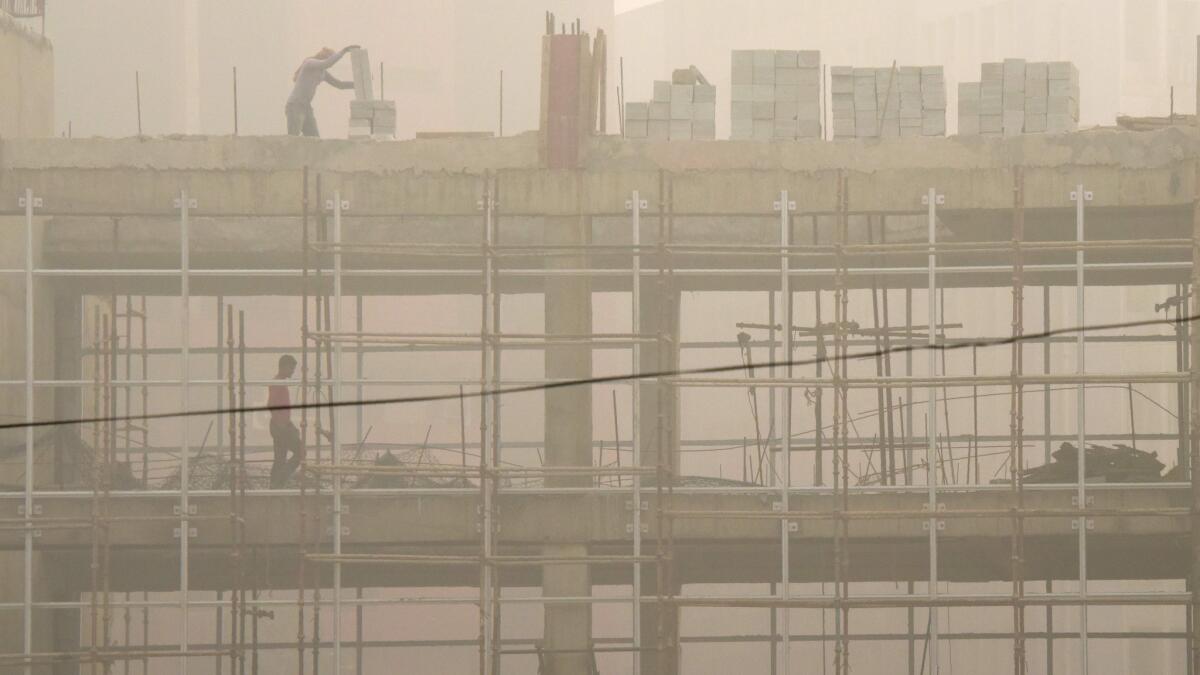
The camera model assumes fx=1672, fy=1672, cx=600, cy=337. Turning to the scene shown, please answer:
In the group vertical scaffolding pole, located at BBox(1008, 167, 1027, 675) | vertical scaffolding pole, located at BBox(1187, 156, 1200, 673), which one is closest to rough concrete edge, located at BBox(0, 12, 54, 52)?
vertical scaffolding pole, located at BBox(1008, 167, 1027, 675)

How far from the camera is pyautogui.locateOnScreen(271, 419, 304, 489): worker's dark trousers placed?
1828 cm

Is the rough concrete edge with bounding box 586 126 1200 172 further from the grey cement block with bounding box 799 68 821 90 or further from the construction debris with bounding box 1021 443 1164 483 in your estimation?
the construction debris with bounding box 1021 443 1164 483

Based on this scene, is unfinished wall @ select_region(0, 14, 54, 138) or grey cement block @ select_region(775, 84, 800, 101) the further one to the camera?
unfinished wall @ select_region(0, 14, 54, 138)

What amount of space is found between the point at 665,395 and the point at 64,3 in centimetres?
3044

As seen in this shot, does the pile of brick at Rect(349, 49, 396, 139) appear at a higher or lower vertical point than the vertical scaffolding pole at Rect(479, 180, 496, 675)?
higher

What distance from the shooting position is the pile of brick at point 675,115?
17266mm

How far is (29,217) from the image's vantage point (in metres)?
15.8

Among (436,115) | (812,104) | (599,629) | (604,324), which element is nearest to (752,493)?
(812,104)

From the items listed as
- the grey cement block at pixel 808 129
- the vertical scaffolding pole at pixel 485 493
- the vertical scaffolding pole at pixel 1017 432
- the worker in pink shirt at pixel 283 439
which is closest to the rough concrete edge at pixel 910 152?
the grey cement block at pixel 808 129

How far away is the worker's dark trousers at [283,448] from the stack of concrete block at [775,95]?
19.2ft

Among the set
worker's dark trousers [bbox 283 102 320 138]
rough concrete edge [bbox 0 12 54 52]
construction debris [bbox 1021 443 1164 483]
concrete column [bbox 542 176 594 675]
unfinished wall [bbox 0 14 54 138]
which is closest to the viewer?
concrete column [bbox 542 176 594 675]

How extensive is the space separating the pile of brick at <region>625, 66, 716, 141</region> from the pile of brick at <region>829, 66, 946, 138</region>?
133 cm

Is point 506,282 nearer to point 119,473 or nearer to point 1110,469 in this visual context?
point 119,473

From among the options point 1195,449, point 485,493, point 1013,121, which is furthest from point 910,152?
point 485,493
